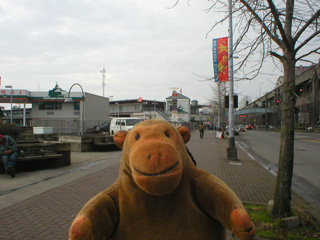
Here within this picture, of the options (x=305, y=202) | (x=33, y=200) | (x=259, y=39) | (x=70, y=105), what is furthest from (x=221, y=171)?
(x=70, y=105)

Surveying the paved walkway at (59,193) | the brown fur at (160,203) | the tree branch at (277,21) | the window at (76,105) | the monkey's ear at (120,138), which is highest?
the window at (76,105)

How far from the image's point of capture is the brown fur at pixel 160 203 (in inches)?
62.4

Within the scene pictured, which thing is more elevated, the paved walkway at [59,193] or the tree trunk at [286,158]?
the tree trunk at [286,158]

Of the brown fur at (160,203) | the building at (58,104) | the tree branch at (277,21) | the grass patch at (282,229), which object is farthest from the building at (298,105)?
the building at (58,104)

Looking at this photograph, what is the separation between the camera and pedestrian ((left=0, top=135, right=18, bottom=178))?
23.4 ft

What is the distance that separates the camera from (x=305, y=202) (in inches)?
213

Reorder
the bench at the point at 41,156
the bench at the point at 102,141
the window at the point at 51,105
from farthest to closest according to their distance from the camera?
the window at the point at 51,105
the bench at the point at 102,141
the bench at the point at 41,156

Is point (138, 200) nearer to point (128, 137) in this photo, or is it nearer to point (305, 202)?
point (128, 137)

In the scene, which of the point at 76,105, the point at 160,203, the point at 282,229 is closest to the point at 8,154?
the point at 160,203

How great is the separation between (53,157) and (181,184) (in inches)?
307

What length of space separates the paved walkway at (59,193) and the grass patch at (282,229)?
579 mm

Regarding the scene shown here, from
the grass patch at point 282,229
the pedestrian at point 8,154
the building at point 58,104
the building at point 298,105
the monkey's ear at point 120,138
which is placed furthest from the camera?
the building at point 58,104

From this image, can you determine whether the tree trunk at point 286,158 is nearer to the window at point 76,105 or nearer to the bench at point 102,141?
the bench at point 102,141

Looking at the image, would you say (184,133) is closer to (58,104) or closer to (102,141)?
(102,141)
